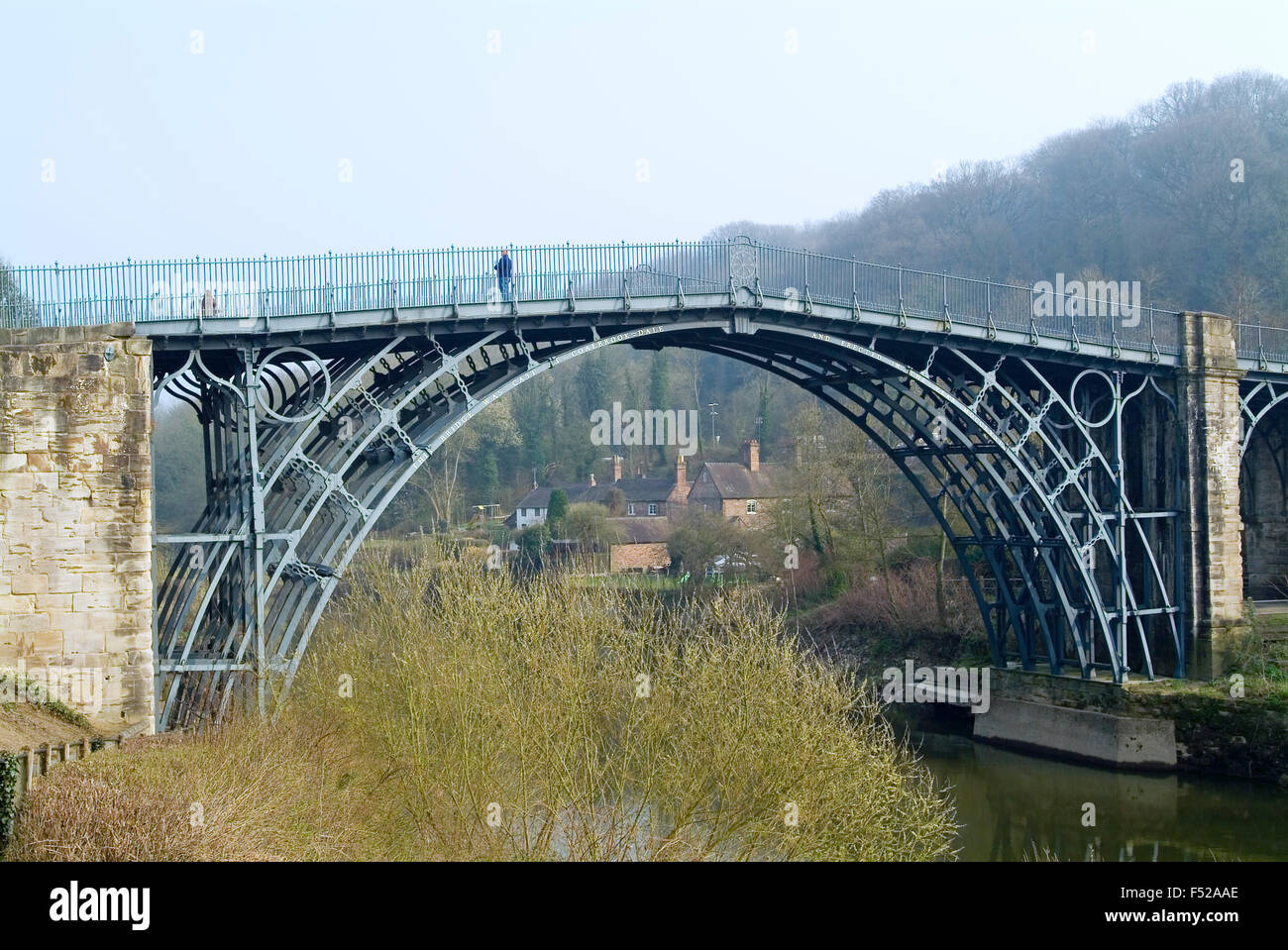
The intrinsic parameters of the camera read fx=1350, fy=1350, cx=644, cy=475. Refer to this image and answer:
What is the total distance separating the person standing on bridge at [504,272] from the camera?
1812cm

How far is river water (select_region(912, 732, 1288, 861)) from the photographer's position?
19875 millimetres

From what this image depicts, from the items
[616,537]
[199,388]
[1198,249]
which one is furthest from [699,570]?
[199,388]

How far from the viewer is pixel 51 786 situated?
10742 millimetres

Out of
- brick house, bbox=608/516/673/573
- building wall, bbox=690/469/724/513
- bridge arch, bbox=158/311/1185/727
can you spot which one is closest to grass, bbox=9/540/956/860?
bridge arch, bbox=158/311/1185/727

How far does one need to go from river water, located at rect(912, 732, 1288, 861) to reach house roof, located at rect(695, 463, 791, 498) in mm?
24228

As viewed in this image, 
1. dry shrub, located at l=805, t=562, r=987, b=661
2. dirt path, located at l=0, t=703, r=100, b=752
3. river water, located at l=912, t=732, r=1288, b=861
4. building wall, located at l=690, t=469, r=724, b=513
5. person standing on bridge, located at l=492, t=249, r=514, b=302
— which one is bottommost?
river water, located at l=912, t=732, r=1288, b=861

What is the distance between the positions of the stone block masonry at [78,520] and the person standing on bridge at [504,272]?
5.01m

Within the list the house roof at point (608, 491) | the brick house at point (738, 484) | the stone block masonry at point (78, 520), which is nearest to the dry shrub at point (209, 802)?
the stone block masonry at point (78, 520)

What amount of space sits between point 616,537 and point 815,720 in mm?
29253

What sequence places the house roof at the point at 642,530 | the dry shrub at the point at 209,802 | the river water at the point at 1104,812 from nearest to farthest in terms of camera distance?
the dry shrub at the point at 209,802 < the river water at the point at 1104,812 < the house roof at the point at 642,530

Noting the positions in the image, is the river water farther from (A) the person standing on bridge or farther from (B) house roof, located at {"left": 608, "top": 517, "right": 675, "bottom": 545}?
(B) house roof, located at {"left": 608, "top": 517, "right": 675, "bottom": 545}

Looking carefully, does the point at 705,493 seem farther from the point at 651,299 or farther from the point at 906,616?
the point at 651,299

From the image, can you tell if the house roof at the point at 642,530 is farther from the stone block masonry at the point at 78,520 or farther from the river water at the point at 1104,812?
the stone block masonry at the point at 78,520
